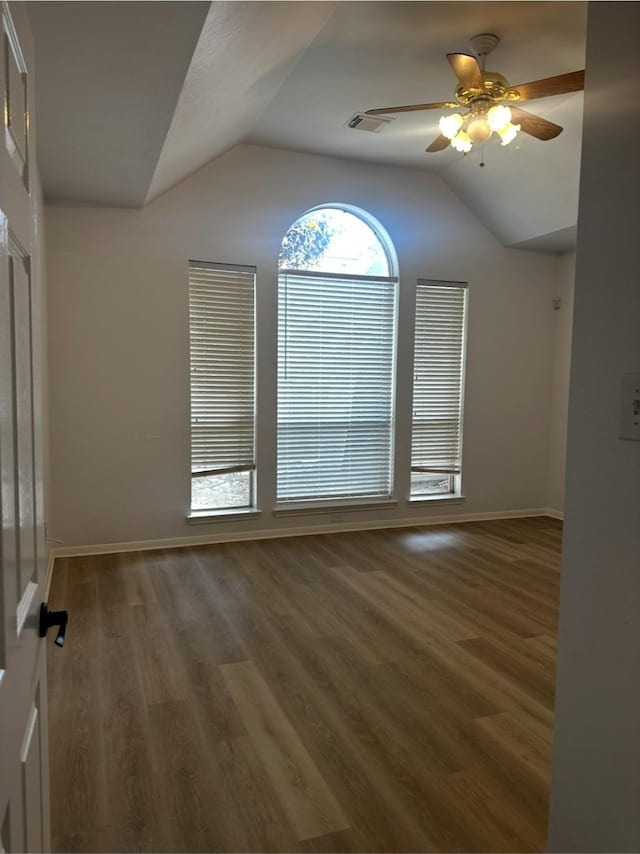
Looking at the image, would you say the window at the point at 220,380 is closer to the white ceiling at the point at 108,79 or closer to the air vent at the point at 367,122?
the white ceiling at the point at 108,79

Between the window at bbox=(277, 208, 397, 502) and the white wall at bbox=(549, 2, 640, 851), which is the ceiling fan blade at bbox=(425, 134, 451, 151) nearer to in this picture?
the window at bbox=(277, 208, 397, 502)

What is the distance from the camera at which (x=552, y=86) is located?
8.56 feet

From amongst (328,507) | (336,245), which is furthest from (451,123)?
(328,507)

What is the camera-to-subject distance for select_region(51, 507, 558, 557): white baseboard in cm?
427

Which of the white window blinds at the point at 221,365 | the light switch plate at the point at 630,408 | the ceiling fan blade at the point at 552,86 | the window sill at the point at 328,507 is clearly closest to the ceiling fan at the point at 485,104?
the ceiling fan blade at the point at 552,86

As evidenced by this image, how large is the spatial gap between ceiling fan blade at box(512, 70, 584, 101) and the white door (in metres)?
2.37

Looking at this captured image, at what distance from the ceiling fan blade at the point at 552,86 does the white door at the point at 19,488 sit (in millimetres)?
2370

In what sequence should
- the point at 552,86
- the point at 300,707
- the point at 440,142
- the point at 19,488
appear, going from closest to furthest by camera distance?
the point at 19,488 → the point at 300,707 → the point at 552,86 → the point at 440,142

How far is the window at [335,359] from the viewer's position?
476cm

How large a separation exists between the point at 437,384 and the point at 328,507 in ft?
5.34

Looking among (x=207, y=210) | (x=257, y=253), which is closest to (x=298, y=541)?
(x=257, y=253)

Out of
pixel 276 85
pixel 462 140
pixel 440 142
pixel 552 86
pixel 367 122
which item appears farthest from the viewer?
pixel 367 122

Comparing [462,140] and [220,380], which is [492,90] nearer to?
[462,140]

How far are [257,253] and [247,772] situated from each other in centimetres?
378
